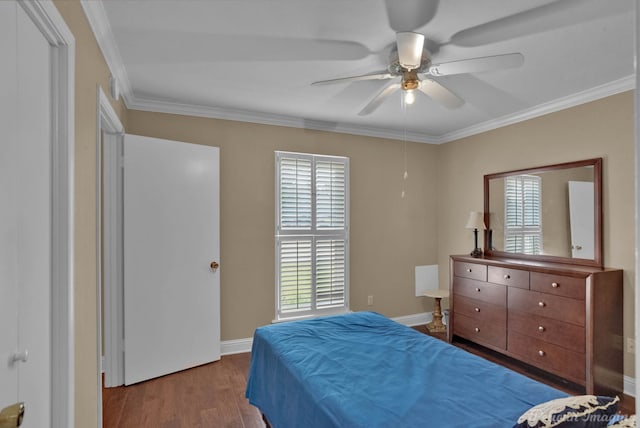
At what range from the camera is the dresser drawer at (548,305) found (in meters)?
2.78

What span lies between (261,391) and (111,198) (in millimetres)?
2039

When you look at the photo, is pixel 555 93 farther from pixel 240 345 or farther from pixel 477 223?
pixel 240 345

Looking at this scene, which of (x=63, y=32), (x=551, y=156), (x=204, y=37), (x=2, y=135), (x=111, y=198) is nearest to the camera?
(x=2, y=135)

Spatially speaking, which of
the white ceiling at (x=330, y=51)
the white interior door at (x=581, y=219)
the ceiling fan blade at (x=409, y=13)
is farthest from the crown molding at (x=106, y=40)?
the white interior door at (x=581, y=219)

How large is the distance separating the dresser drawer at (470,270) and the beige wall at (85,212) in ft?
11.0

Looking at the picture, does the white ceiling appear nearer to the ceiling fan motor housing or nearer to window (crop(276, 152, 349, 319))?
the ceiling fan motor housing

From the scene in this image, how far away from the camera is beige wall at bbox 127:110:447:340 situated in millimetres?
3703

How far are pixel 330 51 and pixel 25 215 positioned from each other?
198 centimetres

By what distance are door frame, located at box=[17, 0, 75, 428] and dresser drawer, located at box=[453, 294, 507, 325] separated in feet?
11.1

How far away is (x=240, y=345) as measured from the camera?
3.73 meters

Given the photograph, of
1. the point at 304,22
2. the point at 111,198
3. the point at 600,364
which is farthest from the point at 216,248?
the point at 600,364

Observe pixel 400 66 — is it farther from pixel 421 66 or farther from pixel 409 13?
pixel 409 13

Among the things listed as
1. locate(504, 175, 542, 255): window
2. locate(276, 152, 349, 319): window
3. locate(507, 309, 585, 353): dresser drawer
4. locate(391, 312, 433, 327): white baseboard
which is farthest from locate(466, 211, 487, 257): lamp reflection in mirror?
locate(276, 152, 349, 319): window

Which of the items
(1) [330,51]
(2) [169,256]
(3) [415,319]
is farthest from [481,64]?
(3) [415,319]
